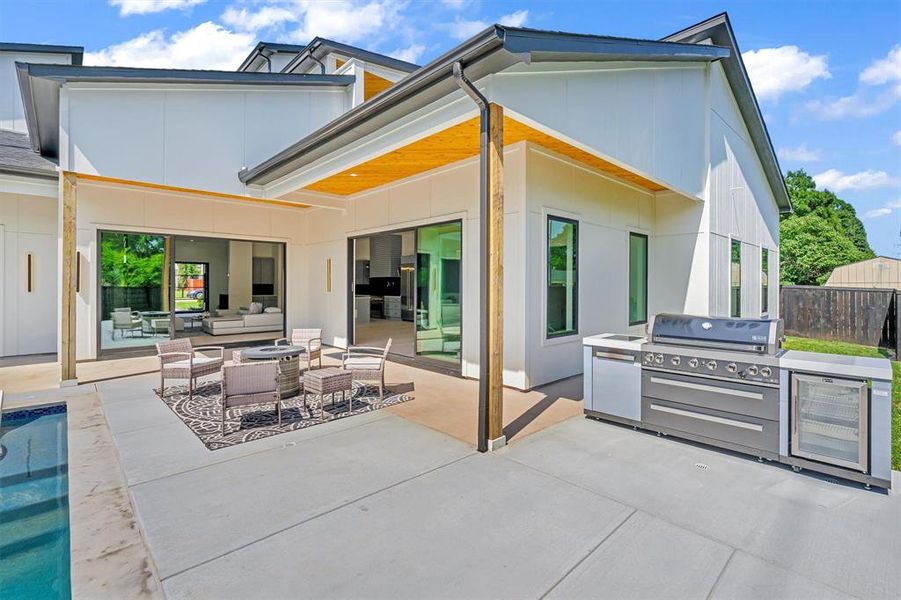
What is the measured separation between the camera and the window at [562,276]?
6703 mm

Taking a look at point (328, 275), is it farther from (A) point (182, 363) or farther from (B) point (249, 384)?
(B) point (249, 384)

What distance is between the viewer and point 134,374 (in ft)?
24.2

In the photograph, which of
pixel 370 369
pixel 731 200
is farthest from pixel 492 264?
pixel 731 200

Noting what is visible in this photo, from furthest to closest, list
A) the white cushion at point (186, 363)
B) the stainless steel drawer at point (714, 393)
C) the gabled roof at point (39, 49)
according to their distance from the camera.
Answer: the gabled roof at point (39, 49), the white cushion at point (186, 363), the stainless steel drawer at point (714, 393)

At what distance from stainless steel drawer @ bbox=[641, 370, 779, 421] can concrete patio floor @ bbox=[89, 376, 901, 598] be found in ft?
1.51

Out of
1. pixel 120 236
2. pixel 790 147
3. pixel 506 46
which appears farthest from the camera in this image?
pixel 790 147

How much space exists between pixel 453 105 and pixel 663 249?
6.70 metres

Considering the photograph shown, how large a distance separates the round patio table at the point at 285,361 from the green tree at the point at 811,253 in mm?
31867

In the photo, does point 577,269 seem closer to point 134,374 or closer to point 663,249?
point 663,249

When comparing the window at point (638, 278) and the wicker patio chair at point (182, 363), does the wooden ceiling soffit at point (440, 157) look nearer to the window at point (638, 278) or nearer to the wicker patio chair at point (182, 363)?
the window at point (638, 278)

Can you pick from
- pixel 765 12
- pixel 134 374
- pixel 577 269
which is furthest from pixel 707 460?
pixel 765 12

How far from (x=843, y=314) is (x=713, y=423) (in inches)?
444

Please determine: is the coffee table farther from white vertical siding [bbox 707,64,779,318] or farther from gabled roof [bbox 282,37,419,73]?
gabled roof [bbox 282,37,419,73]

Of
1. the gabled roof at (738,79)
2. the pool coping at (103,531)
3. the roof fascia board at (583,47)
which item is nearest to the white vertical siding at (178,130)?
the pool coping at (103,531)
